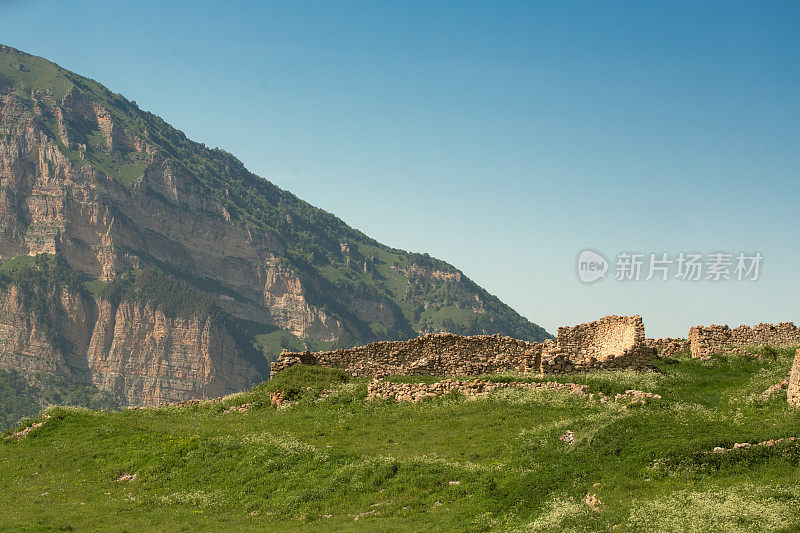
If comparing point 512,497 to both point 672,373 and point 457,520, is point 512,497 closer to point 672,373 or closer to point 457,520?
point 457,520

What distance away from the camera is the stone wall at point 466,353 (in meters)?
40.9

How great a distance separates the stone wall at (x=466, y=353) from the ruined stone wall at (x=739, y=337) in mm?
4266

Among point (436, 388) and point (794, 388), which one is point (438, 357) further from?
point (794, 388)

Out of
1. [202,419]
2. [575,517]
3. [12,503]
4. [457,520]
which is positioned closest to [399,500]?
[457,520]

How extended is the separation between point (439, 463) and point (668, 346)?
22615 millimetres

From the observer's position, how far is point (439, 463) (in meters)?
24.3

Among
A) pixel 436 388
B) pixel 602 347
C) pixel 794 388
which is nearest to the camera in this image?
pixel 794 388

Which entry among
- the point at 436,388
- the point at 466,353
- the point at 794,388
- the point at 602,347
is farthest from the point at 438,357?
the point at 794,388

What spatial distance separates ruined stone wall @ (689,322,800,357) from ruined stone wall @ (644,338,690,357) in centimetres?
85

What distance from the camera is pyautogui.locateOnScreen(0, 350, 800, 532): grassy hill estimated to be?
1931 cm

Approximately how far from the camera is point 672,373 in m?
35.1

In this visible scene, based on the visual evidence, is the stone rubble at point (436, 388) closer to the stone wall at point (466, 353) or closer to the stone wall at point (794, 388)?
the stone wall at point (466, 353)

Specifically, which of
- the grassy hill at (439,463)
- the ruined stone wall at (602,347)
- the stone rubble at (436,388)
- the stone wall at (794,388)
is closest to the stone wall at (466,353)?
the ruined stone wall at (602,347)

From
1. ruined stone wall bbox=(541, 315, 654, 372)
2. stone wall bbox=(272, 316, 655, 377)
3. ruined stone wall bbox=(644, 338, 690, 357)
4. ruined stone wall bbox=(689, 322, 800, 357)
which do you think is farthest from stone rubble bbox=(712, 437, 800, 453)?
ruined stone wall bbox=(644, 338, 690, 357)
